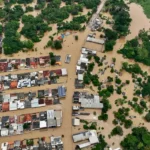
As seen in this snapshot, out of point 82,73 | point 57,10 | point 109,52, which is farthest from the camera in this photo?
point 57,10

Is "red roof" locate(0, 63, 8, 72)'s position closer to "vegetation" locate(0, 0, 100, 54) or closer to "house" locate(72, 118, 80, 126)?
"vegetation" locate(0, 0, 100, 54)

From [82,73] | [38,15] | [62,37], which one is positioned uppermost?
[38,15]

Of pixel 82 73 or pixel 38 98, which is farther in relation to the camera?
pixel 82 73

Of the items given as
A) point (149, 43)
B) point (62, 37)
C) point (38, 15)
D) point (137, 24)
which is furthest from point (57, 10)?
point (149, 43)

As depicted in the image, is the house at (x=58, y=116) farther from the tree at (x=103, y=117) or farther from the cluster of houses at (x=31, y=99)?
the tree at (x=103, y=117)

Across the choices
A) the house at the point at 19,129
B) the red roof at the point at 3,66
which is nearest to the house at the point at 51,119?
the house at the point at 19,129

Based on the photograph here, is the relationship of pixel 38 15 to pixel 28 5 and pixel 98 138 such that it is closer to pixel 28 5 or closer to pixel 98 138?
pixel 28 5
